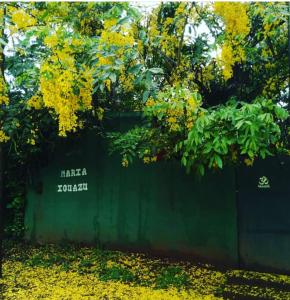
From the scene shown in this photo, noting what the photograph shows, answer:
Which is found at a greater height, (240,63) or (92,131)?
(240,63)

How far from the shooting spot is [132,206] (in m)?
7.03

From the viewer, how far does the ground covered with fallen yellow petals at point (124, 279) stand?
496cm

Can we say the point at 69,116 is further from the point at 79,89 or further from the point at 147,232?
the point at 147,232

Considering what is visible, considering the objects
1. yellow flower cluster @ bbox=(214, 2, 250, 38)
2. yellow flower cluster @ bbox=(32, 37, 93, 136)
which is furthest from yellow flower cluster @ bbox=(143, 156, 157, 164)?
yellow flower cluster @ bbox=(214, 2, 250, 38)

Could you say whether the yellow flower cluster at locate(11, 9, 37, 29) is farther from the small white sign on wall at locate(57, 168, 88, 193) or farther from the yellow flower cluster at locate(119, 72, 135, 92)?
the small white sign on wall at locate(57, 168, 88, 193)

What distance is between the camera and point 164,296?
4852 millimetres

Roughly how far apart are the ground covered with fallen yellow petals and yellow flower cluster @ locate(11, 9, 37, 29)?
315 centimetres

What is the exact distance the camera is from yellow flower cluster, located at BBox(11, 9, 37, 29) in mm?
5117

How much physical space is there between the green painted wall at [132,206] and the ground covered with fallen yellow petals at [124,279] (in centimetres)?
32

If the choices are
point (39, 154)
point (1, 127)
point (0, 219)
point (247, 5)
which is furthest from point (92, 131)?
point (247, 5)

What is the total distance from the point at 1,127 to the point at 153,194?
8.15 feet

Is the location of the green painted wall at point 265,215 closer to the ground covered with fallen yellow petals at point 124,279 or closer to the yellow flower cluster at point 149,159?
the ground covered with fallen yellow petals at point 124,279

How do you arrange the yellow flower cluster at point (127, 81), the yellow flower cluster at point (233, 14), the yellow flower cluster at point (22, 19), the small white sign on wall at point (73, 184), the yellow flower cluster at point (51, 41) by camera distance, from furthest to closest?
the small white sign on wall at point (73, 184)
the yellow flower cluster at point (127, 81)
the yellow flower cluster at point (22, 19)
the yellow flower cluster at point (233, 14)
the yellow flower cluster at point (51, 41)

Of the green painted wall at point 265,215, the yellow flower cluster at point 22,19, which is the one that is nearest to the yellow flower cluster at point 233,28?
the green painted wall at point 265,215
